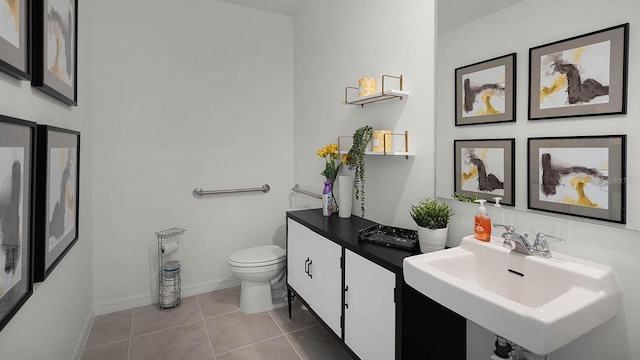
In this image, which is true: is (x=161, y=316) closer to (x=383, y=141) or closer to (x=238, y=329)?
(x=238, y=329)

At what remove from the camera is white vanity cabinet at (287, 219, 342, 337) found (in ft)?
6.05

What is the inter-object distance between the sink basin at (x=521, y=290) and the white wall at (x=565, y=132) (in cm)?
7

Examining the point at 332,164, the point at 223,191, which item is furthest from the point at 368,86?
the point at 223,191

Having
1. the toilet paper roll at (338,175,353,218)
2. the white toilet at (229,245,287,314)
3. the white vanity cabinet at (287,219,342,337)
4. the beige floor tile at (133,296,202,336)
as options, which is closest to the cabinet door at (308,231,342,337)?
the white vanity cabinet at (287,219,342,337)

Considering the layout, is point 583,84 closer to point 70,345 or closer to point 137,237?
point 70,345

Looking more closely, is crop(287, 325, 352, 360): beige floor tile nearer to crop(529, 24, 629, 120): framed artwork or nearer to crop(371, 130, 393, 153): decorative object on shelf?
crop(371, 130, 393, 153): decorative object on shelf

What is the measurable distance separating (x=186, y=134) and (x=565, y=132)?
2624mm

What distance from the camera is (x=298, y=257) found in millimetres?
2311

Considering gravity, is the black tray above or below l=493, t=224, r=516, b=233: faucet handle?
below

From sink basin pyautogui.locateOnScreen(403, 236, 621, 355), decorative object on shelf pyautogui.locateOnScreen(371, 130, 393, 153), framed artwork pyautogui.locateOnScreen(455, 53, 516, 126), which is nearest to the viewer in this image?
sink basin pyautogui.locateOnScreen(403, 236, 621, 355)

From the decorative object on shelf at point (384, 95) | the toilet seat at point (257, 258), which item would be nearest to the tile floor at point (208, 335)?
the toilet seat at point (257, 258)

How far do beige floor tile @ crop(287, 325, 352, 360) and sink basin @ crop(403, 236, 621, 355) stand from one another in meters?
1.01

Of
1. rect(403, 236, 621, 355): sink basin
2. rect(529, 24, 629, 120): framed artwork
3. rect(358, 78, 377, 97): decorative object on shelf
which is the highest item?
rect(358, 78, 377, 97): decorative object on shelf

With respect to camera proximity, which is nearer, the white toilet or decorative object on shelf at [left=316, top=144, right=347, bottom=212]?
decorative object on shelf at [left=316, top=144, right=347, bottom=212]
